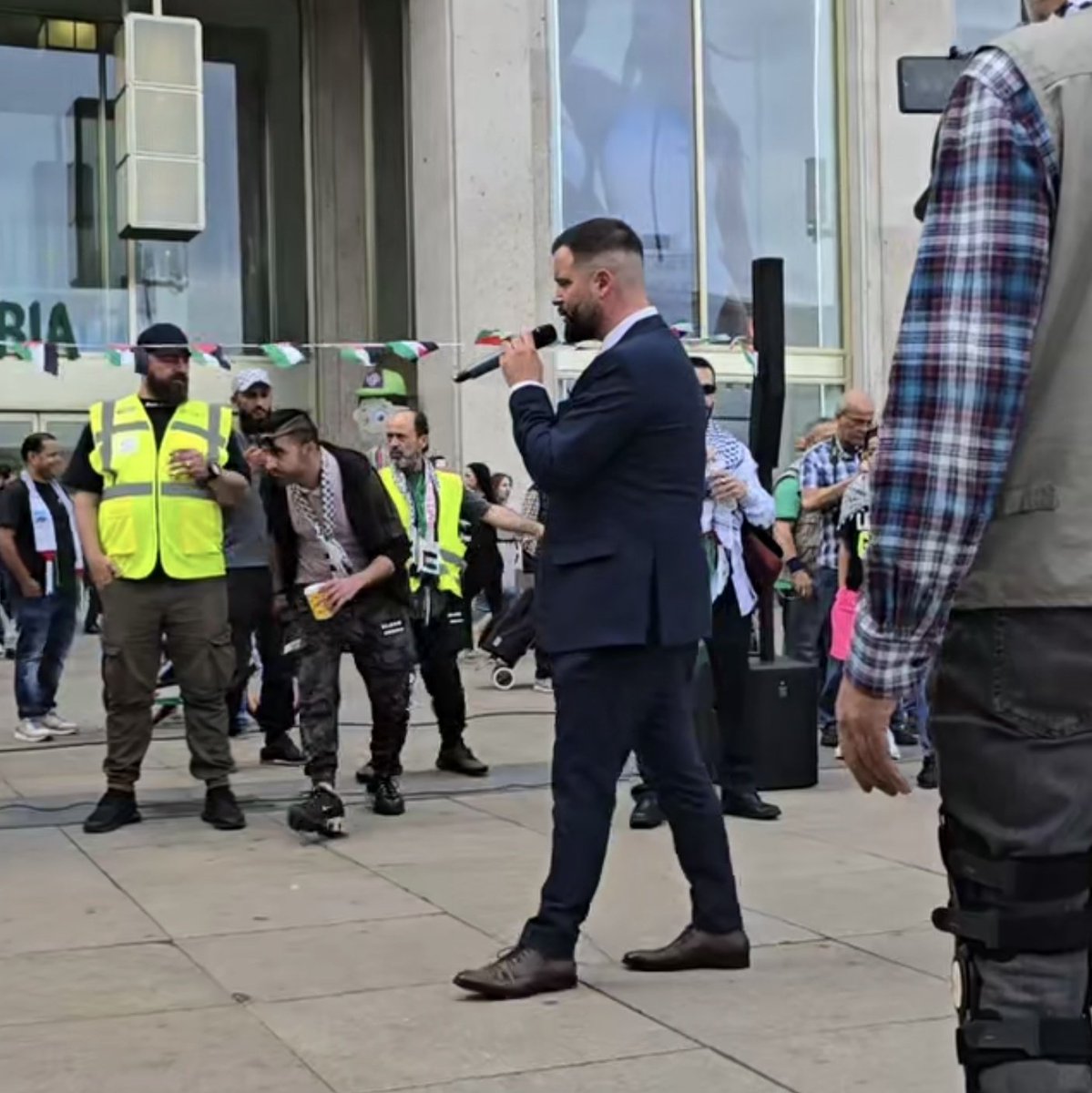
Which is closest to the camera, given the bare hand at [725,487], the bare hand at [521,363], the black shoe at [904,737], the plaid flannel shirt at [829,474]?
the bare hand at [521,363]

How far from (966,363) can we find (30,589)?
875 cm

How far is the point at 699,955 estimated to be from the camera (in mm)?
4699

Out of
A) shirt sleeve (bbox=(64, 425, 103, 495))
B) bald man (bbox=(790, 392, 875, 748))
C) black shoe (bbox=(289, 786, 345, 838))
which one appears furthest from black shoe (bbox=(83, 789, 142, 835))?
bald man (bbox=(790, 392, 875, 748))

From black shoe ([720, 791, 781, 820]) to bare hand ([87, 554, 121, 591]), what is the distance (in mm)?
2714

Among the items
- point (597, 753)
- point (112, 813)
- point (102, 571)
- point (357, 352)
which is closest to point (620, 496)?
point (597, 753)

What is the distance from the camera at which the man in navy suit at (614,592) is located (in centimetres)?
448

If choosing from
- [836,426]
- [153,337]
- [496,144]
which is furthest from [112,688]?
[496,144]

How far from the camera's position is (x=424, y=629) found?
845 centimetres

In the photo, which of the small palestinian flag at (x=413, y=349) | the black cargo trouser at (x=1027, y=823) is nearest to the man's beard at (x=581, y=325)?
the black cargo trouser at (x=1027, y=823)

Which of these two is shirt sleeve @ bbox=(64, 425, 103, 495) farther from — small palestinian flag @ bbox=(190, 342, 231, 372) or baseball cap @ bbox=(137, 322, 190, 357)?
small palestinian flag @ bbox=(190, 342, 231, 372)

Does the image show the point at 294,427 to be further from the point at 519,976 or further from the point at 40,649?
the point at 40,649

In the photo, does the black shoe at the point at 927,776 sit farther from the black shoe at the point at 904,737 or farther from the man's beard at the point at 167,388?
the man's beard at the point at 167,388

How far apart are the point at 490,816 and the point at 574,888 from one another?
9.29 feet

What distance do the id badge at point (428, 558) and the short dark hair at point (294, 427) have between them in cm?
142
